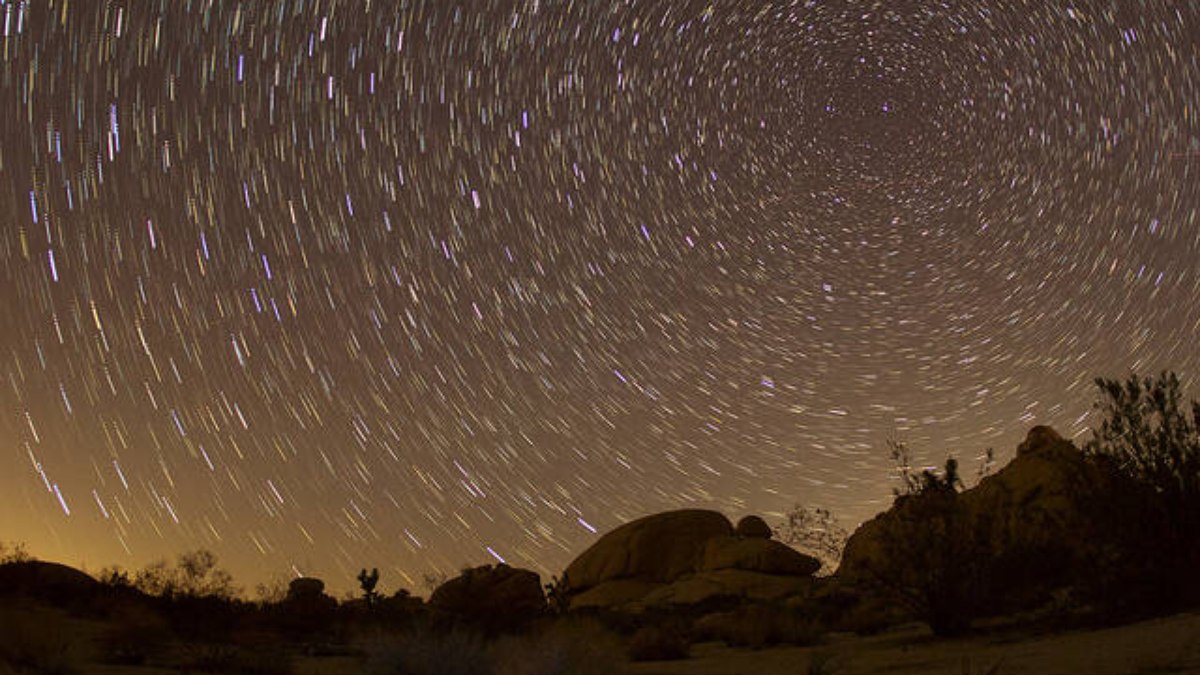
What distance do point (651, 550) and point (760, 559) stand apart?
7647 millimetres

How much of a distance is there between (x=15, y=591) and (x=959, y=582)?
20.6m

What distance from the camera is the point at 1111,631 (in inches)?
409

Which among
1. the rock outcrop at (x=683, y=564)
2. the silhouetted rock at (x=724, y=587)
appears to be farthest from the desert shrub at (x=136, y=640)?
the rock outcrop at (x=683, y=564)

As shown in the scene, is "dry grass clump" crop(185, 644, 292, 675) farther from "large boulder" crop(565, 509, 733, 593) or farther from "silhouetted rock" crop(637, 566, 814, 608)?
"large boulder" crop(565, 509, 733, 593)

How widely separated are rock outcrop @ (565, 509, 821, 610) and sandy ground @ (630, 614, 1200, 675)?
83.8 feet

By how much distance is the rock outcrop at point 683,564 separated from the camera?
4219 centimetres

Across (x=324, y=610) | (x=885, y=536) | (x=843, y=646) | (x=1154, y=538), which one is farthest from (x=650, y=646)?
(x=324, y=610)

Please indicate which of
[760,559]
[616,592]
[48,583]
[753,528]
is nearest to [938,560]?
[48,583]

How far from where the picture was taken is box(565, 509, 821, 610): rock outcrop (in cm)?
4219

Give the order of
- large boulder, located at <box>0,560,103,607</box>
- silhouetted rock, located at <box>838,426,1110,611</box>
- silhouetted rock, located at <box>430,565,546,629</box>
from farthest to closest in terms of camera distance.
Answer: silhouetted rock, located at <box>430,565,546,629</box>
large boulder, located at <box>0,560,103,607</box>
silhouetted rock, located at <box>838,426,1110,611</box>

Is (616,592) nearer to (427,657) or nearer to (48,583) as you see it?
(48,583)

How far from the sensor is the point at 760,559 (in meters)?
45.6

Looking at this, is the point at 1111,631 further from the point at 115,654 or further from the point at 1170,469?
the point at 115,654

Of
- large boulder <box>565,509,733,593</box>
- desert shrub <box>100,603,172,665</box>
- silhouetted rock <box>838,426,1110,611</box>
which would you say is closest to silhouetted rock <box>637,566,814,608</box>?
large boulder <box>565,509,733,593</box>
